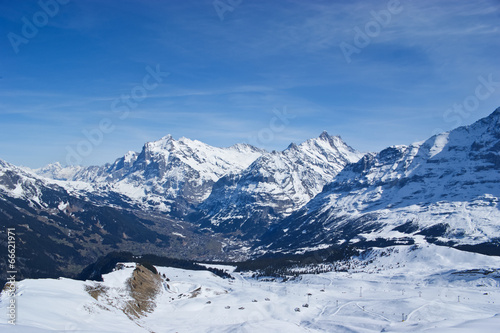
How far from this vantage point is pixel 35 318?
105m

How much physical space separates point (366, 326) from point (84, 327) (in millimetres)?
93821

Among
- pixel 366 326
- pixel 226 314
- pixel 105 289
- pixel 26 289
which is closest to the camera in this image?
pixel 26 289

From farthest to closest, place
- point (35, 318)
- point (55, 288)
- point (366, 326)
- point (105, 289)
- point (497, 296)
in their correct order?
point (497, 296), point (105, 289), point (366, 326), point (55, 288), point (35, 318)

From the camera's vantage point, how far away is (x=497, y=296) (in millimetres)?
191125

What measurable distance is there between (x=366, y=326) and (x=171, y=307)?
79.8 m

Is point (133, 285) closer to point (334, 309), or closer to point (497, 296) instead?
point (334, 309)

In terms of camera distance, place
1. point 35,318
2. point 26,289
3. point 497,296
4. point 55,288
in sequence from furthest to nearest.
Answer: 1. point 497,296
2. point 55,288
3. point 26,289
4. point 35,318

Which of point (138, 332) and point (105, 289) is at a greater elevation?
point (105, 289)

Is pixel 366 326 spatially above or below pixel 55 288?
below

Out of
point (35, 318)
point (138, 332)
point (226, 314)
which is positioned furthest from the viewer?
point (226, 314)

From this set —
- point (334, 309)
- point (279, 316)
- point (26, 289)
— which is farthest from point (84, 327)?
point (334, 309)

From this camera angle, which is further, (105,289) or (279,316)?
(279,316)

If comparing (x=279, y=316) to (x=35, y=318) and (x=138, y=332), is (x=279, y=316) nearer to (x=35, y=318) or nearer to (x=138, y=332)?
(x=138, y=332)

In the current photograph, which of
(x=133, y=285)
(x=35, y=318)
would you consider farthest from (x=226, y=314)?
(x=35, y=318)
